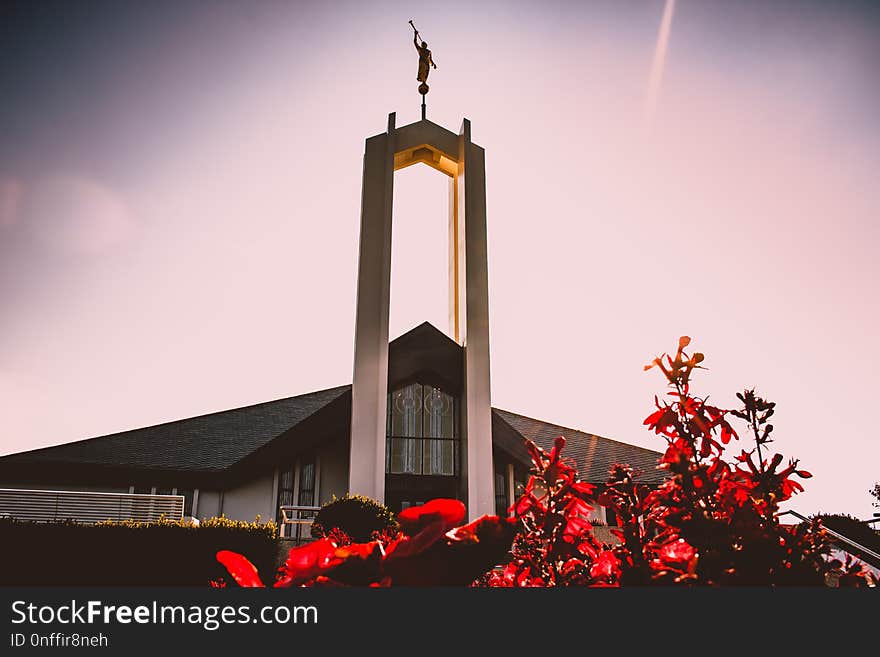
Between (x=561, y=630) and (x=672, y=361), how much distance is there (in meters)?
0.62

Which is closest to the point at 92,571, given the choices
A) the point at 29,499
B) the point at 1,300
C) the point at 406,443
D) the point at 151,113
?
the point at 29,499

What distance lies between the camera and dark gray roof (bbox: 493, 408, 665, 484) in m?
19.3

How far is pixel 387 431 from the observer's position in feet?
52.7

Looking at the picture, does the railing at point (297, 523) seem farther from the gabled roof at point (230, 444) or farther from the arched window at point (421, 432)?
the arched window at point (421, 432)

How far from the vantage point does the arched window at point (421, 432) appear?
51.6 ft

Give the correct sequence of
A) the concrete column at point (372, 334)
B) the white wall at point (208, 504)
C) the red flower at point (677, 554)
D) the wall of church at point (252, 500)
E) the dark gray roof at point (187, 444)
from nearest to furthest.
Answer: the red flower at point (677, 554) < the concrete column at point (372, 334) < the dark gray roof at point (187, 444) < the white wall at point (208, 504) < the wall of church at point (252, 500)

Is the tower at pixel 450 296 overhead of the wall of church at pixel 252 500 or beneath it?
overhead

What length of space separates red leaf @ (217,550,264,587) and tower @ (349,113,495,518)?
13191mm

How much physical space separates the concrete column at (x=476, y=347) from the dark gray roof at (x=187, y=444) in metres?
5.57

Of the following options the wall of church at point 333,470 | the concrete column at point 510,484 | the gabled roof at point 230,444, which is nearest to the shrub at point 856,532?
the gabled roof at point 230,444

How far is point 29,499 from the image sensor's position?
Answer: 12109 millimetres

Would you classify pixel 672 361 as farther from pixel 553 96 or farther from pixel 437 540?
pixel 553 96

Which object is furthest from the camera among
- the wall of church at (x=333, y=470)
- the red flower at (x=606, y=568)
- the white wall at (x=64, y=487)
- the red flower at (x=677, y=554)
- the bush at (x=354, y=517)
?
the wall of church at (x=333, y=470)

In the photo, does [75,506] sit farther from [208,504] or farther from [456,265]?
[456,265]
